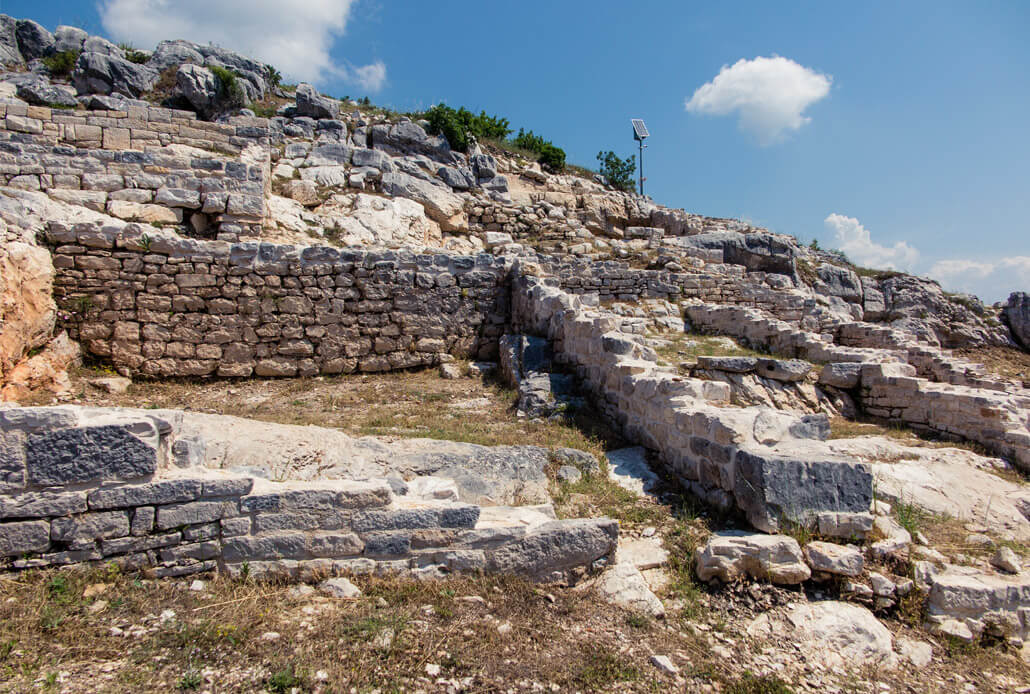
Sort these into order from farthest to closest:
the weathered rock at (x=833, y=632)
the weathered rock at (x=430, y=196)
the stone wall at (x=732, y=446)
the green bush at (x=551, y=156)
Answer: the green bush at (x=551, y=156), the weathered rock at (x=430, y=196), the stone wall at (x=732, y=446), the weathered rock at (x=833, y=632)

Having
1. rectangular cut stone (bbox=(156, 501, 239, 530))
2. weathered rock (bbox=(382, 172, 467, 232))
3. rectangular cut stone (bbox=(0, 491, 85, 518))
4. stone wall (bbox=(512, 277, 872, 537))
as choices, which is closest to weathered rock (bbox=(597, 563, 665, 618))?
stone wall (bbox=(512, 277, 872, 537))

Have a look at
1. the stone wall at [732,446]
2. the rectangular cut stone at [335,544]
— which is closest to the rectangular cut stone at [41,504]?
the rectangular cut stone at [335,544]

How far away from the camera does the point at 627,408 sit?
6.18 metres

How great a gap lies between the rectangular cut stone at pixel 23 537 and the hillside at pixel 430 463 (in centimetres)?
2

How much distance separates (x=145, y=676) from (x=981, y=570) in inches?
199

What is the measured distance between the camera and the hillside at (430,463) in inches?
113

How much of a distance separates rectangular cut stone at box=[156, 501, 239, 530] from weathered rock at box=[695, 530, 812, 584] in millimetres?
3111

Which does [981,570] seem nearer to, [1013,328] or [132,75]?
[1013,328]

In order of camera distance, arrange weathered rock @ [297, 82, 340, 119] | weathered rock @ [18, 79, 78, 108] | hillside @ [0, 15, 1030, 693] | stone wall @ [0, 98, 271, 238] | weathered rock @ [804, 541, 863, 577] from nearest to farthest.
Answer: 1. hillside @ [0, 15, 1030, 693]
2. weathered rock @ [804, 541, 863, 577]
3. stone wall @ [0, 98, 271, 238]
4. weathered rock @ [18, 79, 78, 108]
5. weathered rock @ [297, 82, 340, 119]

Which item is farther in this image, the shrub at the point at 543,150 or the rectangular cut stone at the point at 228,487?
the shrub at the point at 543,150

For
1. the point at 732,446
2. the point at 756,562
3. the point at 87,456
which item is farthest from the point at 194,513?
the point at 732,446

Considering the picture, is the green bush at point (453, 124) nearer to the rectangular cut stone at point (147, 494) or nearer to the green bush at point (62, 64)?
the green bush at point (62, 64)

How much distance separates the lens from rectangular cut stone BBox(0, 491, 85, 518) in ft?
9.82

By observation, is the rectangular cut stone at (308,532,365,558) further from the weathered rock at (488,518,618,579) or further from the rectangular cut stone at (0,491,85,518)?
the rectangular cut stone at (0,491,85,518)
